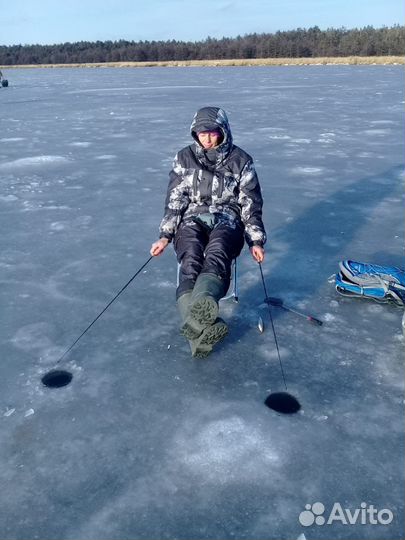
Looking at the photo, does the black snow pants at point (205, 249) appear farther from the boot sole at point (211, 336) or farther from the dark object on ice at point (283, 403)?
the dark object on ice at point (283, 403)

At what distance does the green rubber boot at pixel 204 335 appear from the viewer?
3.02 meters

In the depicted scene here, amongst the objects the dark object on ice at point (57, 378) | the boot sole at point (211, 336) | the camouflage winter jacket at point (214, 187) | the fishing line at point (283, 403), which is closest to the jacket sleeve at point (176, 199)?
the camouflage winter jacket at point (214, 187)

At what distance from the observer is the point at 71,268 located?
465 cm

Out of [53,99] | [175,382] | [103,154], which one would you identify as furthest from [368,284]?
[53,99]

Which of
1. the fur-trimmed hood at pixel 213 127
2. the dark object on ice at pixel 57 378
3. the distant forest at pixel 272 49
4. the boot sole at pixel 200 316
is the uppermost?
the distant forest at pixel 272 49

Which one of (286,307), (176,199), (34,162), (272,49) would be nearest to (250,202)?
(176,199)

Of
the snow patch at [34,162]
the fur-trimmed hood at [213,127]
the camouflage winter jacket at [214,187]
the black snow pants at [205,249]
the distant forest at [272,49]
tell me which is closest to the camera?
the black snow pants at [205,249]

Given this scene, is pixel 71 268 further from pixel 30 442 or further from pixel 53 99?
pixel 53 99

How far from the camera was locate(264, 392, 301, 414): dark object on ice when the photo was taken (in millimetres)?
2849

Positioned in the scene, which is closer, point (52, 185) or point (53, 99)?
point (52, 185)

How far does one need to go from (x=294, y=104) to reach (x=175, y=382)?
15.3 metres

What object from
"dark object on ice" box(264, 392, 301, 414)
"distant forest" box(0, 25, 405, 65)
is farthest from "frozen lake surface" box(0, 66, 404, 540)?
"distant forest" box(0, 25, 405, 65)

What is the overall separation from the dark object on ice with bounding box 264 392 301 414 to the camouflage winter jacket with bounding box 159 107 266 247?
48.5 inches

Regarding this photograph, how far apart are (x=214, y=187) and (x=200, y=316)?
124 centimetres
